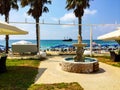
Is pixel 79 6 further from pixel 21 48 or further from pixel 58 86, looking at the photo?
pixel 58 86

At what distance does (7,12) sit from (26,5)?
2538mm

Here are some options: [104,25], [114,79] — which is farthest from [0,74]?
[104,25]

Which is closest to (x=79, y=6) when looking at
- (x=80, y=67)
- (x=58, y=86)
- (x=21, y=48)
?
(x=21, y=48)

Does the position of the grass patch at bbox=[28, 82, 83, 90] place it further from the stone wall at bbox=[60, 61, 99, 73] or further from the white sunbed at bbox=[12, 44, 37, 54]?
the white sunbed at bbox=[12, 44, 37, 54]

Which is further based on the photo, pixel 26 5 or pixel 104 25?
pixel 26 5

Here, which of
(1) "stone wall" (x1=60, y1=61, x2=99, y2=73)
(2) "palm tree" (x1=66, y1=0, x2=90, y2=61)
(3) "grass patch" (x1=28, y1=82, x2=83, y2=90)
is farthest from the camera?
(2) "palm tree" (x1=66, y1=0, x2=90, y2=61)

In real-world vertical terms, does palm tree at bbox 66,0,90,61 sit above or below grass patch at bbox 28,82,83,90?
above

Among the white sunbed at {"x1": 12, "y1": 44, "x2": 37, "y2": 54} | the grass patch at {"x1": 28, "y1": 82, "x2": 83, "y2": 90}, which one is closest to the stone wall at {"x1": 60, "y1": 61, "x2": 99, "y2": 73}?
the grass patch at {"x1": 28, "y1": 82, "x2": 83, "y2": 90}

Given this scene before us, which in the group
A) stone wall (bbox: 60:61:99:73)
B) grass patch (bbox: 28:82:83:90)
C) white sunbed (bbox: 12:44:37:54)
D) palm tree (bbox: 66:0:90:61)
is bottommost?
grass patch (bbox: 28:82:83:90)

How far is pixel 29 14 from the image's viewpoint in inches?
994

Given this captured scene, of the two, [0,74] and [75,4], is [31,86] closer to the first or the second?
[0,74]

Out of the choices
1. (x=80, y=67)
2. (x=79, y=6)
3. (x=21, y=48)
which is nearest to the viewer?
(x=80, y=67)

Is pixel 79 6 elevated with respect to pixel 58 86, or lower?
elevated

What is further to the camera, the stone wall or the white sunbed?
the white sunbed
